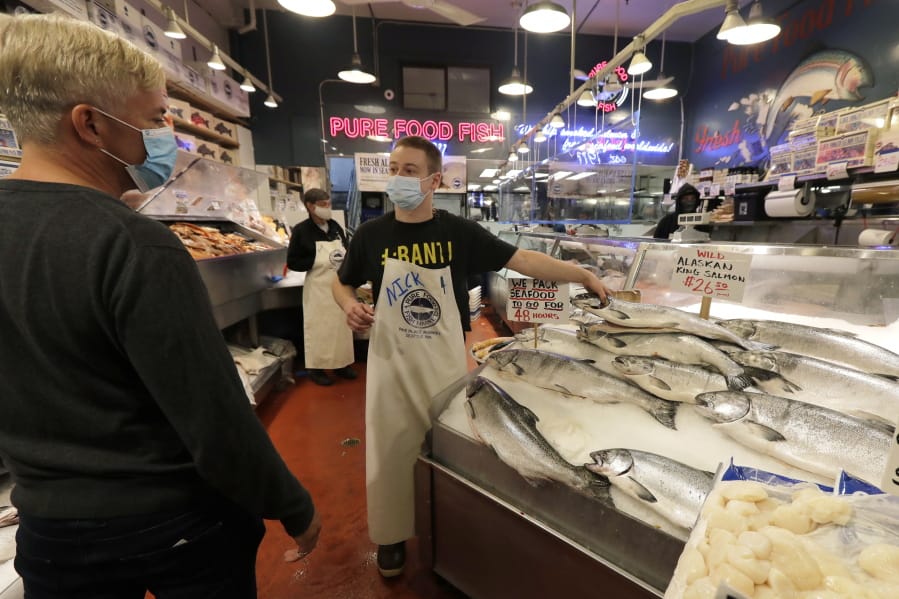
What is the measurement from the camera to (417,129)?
8.90 meters

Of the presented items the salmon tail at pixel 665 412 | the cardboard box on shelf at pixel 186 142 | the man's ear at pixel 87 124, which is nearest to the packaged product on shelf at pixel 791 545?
the salmon tail at pixel 665 412

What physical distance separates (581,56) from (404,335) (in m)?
10.5

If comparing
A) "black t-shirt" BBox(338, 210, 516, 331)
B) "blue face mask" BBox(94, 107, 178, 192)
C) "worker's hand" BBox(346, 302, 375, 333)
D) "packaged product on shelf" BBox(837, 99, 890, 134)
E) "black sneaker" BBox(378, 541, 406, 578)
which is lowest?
"black sneaker" BBox(378, 541, 406, 578)

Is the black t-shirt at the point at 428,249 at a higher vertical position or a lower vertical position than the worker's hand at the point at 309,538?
higher

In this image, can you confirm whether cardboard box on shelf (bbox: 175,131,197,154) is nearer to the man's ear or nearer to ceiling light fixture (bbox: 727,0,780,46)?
the man's ear

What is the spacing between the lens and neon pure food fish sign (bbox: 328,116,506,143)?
850cm

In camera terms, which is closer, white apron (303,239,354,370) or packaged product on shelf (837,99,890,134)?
packaged product on shelf (837,99,890,134)

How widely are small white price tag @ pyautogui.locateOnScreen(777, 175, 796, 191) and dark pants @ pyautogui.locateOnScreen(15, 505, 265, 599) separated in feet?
17.1


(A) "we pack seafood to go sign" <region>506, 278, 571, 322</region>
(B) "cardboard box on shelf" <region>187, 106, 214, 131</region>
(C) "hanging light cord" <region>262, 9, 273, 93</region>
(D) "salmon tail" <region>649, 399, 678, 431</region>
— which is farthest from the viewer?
(C) "hanging light cord" <region>262, 9, 273, 93</region>

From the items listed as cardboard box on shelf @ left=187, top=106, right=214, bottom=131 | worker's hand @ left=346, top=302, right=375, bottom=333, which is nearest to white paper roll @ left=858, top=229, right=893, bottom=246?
worker's hand @ left=346, top=302, right=375, bottom=333

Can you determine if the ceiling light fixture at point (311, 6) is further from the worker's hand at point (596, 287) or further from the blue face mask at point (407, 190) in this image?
the worker's hand at point (596, 287)

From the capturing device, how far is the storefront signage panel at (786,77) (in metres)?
5.41

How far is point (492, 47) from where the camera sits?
368 inches

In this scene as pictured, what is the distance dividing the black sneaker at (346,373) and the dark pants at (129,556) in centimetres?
328
